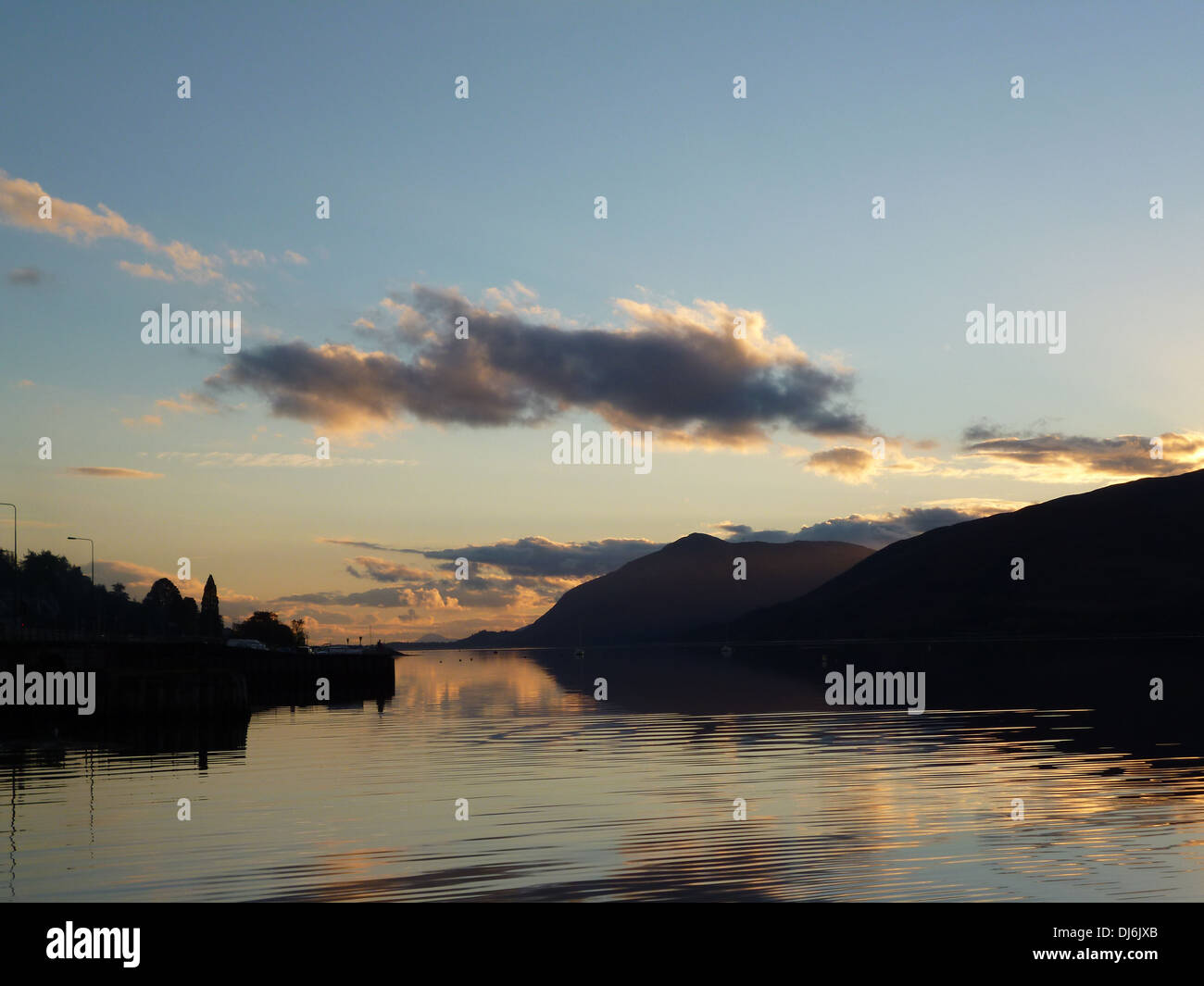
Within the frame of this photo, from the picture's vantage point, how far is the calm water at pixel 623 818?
95.6 ft

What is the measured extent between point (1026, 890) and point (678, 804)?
1781 centimetres

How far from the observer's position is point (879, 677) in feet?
531

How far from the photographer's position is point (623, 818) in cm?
4006

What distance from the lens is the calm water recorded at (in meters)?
29.1
